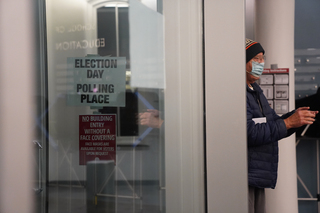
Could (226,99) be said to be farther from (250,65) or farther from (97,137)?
(250,65)

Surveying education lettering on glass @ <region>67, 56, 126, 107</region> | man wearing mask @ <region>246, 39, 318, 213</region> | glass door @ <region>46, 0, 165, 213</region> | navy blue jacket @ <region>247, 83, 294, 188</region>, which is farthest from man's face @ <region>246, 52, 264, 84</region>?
education lettering on glass @ <region>67, 56, 126, 107</region>

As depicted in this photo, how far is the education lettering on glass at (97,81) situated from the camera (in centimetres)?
143

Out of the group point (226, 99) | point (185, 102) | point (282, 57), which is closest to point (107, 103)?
point (185, 102)

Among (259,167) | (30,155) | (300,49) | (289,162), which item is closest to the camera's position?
(30,155)

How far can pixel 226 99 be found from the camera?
1.37 meters

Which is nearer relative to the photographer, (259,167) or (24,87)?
(24,87)

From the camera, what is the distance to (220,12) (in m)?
1.37

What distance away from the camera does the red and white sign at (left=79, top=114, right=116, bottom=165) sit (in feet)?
4.76

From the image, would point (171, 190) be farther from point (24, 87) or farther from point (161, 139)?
point (24, 87)

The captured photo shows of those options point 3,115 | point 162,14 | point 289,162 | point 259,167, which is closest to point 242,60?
point 162,14

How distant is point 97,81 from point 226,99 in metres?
0.61

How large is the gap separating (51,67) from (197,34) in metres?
0.71

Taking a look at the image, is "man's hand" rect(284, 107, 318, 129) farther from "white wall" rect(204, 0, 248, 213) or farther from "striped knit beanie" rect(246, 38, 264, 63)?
"white wall" rect(204, 0, 248, 213)

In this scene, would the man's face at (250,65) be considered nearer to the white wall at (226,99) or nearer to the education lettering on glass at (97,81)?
the white wall at (226,99)
